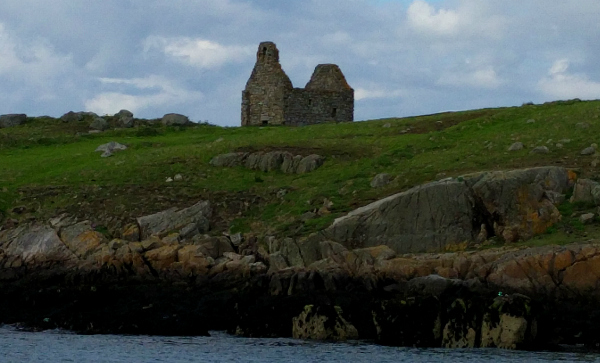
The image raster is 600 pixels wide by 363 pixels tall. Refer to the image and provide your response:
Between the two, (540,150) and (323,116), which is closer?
(540,150)

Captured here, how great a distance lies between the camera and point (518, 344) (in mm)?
33844

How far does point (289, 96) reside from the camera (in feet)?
223

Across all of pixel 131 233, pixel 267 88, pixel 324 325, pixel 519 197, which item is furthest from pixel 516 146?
pixel 267 88

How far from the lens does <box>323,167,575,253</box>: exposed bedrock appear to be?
4212cm

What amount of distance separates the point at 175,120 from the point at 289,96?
7.35 m

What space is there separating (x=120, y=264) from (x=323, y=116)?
27.4 metres

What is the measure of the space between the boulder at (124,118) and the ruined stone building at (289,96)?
23.0 feet

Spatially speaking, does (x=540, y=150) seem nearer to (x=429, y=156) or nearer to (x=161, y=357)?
(x=429, y=156)

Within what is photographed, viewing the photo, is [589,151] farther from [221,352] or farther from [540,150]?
[221,352]

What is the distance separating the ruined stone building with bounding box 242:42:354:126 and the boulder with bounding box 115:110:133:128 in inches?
276

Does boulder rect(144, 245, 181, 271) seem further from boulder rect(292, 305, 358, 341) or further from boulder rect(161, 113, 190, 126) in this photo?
boulder rect(161, 113, 190, 126)

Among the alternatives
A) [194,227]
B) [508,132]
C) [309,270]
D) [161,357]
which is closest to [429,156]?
[508,132]

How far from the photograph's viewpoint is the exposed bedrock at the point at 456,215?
42125mm

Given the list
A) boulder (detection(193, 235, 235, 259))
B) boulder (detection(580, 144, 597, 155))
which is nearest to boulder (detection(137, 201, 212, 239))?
boulder (detection(193, 235, 235, 259))
